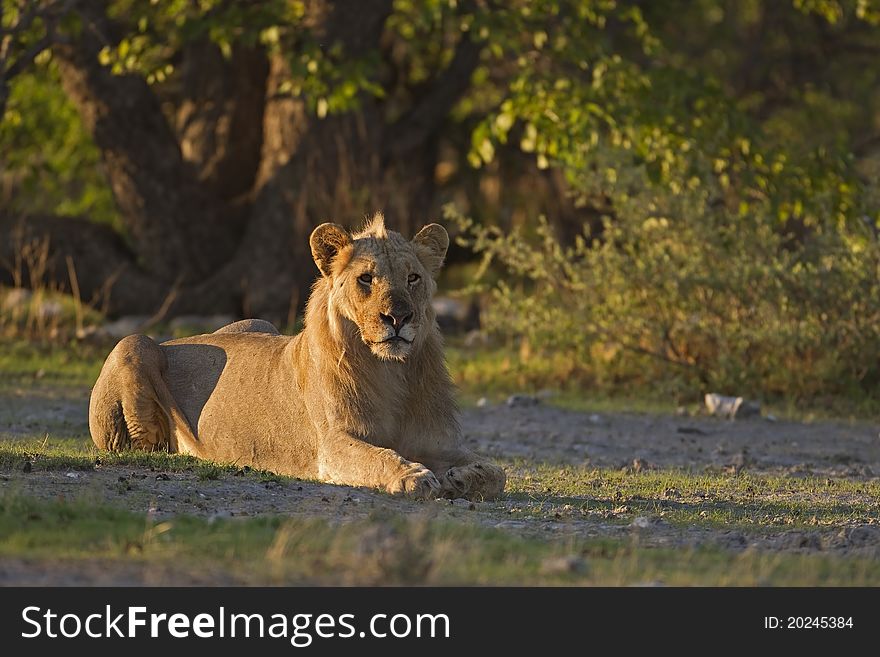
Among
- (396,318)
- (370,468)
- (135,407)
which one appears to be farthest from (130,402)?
(396,318)

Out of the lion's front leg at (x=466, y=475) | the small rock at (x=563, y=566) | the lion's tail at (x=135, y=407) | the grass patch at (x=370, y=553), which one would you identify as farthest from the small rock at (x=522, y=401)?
the small rock at (x=563, y=566)

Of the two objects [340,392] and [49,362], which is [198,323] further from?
[340,392]

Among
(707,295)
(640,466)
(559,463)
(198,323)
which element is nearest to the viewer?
(640,466)

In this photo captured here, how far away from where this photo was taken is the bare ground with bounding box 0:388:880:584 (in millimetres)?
6785

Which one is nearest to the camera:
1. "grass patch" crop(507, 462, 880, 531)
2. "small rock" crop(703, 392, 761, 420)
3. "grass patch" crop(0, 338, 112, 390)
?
"grass patch" crop(507, 462, 880, 531)

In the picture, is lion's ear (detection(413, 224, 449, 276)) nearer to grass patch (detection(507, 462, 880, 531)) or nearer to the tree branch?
grass patch (detection(507, 462, 880, 531))

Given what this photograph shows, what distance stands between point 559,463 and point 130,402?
9.43 feet

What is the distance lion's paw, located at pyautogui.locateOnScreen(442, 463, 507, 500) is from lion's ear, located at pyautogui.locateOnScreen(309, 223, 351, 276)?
1322 millimetres

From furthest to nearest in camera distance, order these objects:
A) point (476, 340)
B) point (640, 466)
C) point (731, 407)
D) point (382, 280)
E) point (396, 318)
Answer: point (476, 340) < point (731, 407) < point (640, 466) < point (382, 280) < point (396, 318)

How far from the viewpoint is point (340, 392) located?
26.2 feet

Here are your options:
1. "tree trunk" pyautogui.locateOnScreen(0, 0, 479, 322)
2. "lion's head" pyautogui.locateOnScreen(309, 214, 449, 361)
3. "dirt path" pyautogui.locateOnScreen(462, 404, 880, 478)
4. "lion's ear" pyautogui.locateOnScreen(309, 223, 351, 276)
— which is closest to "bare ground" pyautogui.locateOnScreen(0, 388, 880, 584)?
"dirt path" pyautogui.locateOnScreen(462, 404, 880, 478)

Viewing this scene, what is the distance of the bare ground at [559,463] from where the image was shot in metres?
6.79

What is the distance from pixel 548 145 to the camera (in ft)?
46.8
